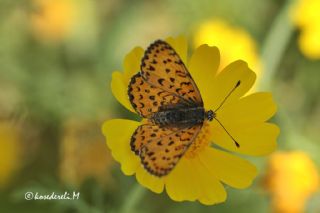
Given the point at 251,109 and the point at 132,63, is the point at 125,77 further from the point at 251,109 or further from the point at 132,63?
the point at 251,109

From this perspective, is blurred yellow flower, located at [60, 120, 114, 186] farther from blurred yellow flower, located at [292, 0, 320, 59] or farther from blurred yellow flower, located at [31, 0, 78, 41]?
blurred yellow flower, located at [292, 0, 320, 59]

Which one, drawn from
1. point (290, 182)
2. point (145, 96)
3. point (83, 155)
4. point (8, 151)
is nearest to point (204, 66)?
point (145, 96)

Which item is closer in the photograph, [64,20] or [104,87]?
[104,87]

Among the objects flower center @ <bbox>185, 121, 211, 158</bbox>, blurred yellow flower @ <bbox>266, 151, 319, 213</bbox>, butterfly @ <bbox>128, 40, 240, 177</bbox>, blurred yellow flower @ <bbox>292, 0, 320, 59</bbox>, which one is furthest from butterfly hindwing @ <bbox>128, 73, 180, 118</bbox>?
blurred yellow flower @ <bbox>292, 0, 320, 59</bbox>

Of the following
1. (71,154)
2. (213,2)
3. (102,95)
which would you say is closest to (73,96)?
(102,95)

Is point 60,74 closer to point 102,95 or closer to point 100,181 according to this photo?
point 102,95

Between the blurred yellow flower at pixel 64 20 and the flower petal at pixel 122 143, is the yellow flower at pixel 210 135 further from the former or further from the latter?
the blurred yellow flower at pixel 64 20
